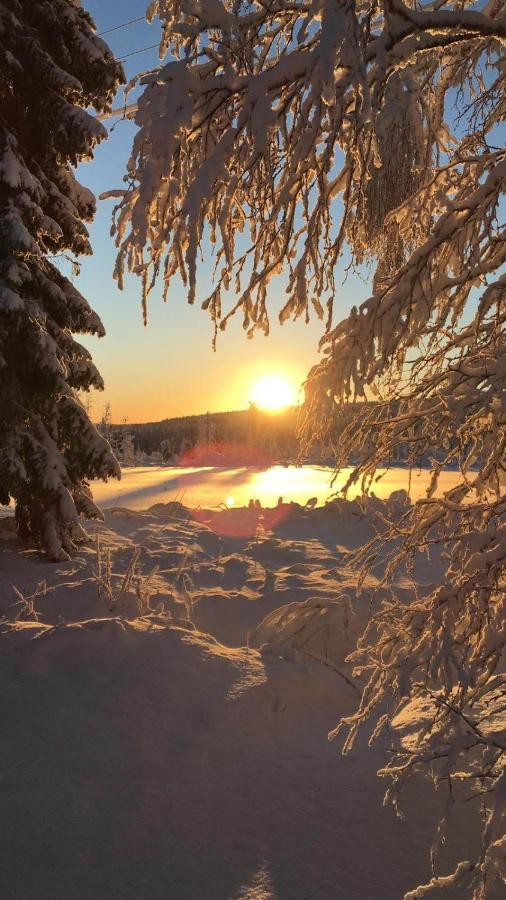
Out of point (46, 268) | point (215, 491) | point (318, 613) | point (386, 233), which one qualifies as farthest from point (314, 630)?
point (215, 491)

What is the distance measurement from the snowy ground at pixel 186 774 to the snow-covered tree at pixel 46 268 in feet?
5.99

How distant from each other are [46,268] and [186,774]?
5.74m

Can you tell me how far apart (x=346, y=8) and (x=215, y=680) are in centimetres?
347

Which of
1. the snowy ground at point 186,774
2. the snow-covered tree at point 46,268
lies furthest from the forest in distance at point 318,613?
the snow-covered tree at point 46,268

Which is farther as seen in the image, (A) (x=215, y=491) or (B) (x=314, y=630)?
(A) (x=215, y=491)

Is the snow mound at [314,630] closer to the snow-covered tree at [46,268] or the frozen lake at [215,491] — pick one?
the snow-covered tree at [46,268]

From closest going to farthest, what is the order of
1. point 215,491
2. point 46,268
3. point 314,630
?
point 314,630 → point 46,268 → point 215,491

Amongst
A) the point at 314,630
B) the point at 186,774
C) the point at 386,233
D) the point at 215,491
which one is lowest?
the point at 186,774

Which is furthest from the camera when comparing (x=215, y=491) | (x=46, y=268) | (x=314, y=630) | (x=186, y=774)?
(x=215, y=491)

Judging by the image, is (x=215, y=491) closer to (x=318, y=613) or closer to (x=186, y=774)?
(x=318, y=613)

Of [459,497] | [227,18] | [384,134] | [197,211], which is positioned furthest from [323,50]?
[459,497]

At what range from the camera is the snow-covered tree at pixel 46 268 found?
6.09m

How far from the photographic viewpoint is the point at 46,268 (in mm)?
6898

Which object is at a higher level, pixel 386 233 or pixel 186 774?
pixel 386 233
